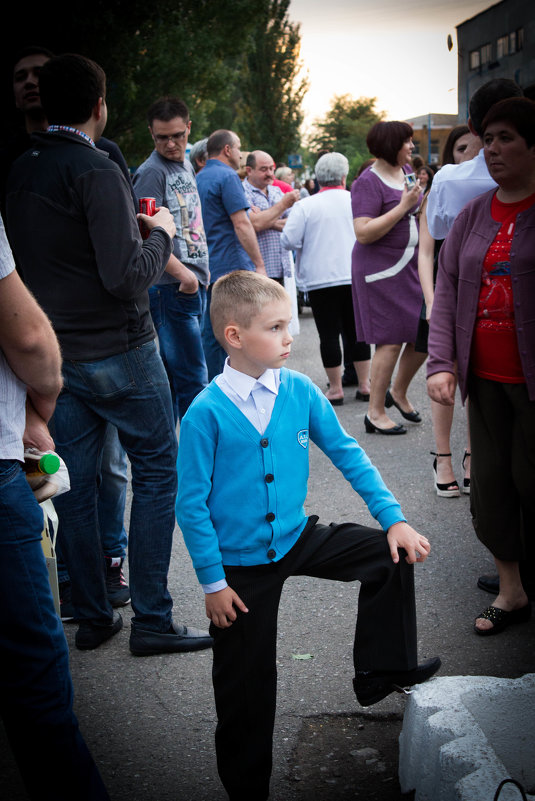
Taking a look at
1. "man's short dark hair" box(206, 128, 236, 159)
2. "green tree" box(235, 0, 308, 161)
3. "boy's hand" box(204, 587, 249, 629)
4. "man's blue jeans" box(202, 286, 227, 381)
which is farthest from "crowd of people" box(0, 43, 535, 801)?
"green tree" box(235, 0, 308, 161)

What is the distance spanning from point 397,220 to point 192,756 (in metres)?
4.36

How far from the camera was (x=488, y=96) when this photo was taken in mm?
3904

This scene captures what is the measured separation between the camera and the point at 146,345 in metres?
3.33

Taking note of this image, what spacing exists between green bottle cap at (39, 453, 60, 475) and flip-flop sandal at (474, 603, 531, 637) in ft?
6.70

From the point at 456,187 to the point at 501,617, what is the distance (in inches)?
81.9

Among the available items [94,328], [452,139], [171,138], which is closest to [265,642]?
[94,328]

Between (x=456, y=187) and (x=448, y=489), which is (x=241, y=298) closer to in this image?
(x=456, y=187)

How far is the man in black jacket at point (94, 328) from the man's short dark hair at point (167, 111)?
5.95 feet

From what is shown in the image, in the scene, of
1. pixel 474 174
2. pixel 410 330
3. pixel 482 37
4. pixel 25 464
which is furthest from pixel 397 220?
pixel 25 464

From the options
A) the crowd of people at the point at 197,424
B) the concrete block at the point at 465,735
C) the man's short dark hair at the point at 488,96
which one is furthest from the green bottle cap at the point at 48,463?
the man's short dark hair at the point at 488,96

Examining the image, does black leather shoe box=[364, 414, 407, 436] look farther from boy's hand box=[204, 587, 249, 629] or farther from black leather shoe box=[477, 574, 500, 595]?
boy's hand box=[204, 587, 249, 629]

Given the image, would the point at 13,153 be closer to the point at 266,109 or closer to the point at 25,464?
the point at 25,464

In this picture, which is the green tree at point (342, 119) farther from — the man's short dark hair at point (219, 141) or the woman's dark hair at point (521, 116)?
the woman's dark hair at point (521, 116)

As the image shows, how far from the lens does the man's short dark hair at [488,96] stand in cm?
388
